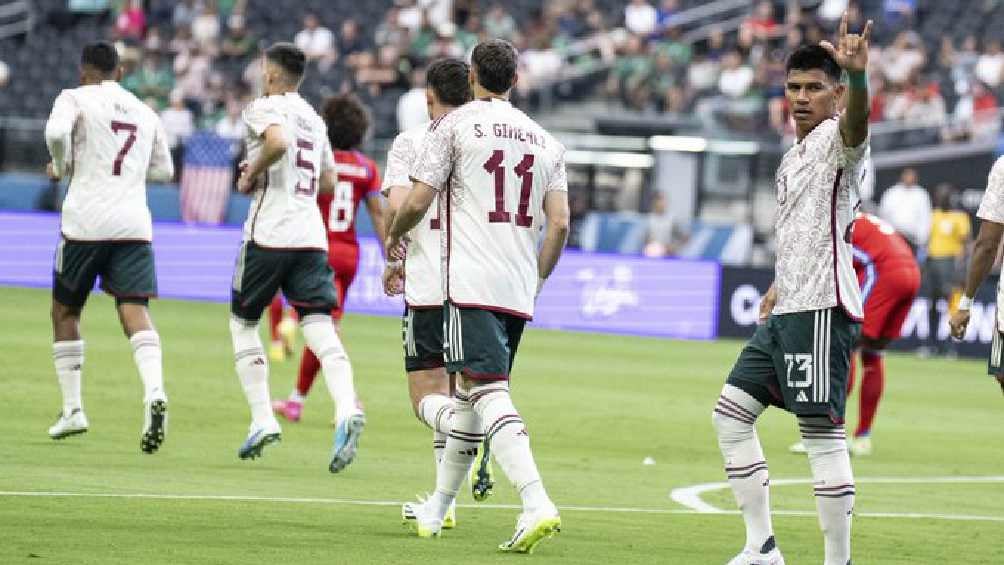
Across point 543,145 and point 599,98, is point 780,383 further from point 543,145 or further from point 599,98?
point 599,98

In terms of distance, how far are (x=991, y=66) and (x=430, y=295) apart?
24546mm

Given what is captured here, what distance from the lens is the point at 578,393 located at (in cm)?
1828

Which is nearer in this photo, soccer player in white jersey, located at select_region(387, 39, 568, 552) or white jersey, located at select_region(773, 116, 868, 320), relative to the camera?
white jersey, located at select_region(773, 116, 868, 320)

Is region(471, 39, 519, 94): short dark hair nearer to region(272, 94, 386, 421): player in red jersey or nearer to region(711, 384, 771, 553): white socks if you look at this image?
region(711, 384, 771, 553): white socks

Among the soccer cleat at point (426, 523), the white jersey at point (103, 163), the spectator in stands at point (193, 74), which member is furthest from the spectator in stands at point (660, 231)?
the soccer cleat at point (426, 523)

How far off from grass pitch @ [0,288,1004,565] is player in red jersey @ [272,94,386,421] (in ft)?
1.45

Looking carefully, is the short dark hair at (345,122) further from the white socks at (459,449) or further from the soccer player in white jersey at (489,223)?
the white socks at (459,449)

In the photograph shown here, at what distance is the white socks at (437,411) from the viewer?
31.2 ft

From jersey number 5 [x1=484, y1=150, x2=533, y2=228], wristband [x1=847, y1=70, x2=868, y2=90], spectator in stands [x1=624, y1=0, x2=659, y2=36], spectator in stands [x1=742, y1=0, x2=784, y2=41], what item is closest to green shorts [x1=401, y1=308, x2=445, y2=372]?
jersey number 5 [x1=484, y1=150, x2=533, y2=228]

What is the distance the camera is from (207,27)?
116 ft

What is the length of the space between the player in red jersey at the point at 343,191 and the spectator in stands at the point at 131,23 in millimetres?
21571

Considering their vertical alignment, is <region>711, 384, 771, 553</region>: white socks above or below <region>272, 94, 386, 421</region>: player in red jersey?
below

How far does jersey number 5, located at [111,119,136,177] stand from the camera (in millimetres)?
12234

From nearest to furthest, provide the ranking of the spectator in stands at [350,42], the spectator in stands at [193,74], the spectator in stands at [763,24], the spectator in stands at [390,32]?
1. the spectator in stands at [193,74]
2. the spectator in stands at [390,32]
3. the spectator in stands at [763,24]
4. the spectator in stands at [350,42]
